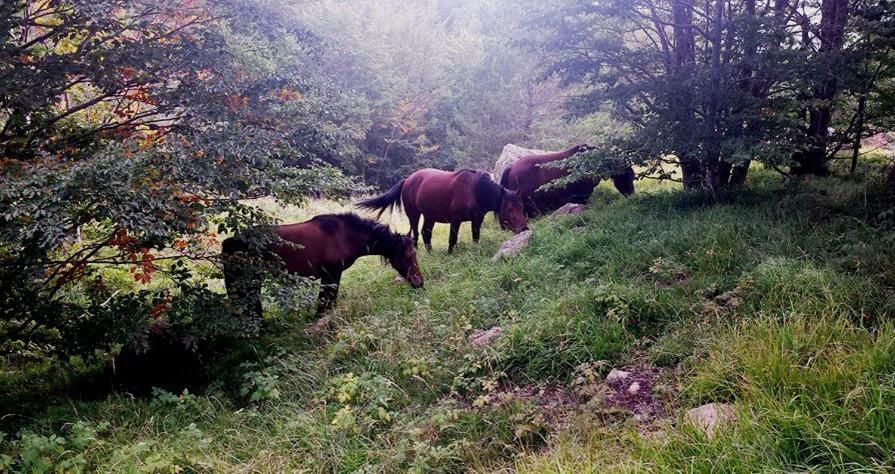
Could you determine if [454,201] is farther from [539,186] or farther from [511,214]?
[539,186]

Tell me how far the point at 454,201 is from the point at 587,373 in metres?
5.56

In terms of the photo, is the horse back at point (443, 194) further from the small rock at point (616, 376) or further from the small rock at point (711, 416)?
the small rock at point (711, 416)

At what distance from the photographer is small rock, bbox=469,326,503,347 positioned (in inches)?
168

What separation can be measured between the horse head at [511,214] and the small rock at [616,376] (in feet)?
15.8

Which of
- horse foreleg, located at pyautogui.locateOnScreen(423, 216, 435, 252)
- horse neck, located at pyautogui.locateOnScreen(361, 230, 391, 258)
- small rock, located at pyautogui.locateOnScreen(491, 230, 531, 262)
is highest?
horse neck, located at pyautogui.locateOnScreen(361, 230, 391, 258)

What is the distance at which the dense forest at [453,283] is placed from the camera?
115 inches

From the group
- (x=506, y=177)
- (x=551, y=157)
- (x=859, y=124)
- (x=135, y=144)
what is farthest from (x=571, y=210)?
(x=135, y=144)

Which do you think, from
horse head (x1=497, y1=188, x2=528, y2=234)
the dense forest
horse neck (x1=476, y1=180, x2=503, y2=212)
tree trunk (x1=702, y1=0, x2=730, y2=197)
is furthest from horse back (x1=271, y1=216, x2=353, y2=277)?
tree trunk (x1=702, y1=0, x2=730, y2=197)

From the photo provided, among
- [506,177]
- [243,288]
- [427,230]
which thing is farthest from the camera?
[506,177]

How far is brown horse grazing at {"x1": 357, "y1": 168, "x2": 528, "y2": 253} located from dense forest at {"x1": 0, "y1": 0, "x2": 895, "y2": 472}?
3.75ft

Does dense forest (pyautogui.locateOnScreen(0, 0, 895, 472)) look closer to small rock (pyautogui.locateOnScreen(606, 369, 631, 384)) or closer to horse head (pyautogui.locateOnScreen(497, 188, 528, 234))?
small rock (pyautogui.locateOnScreen(606, 369, 631, 384))

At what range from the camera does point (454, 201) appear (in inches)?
340

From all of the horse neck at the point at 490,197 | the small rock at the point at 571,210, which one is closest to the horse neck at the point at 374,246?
the horse neck at the point at 490,197

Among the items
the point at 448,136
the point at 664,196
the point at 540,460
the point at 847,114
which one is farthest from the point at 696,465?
the point at 448,136
